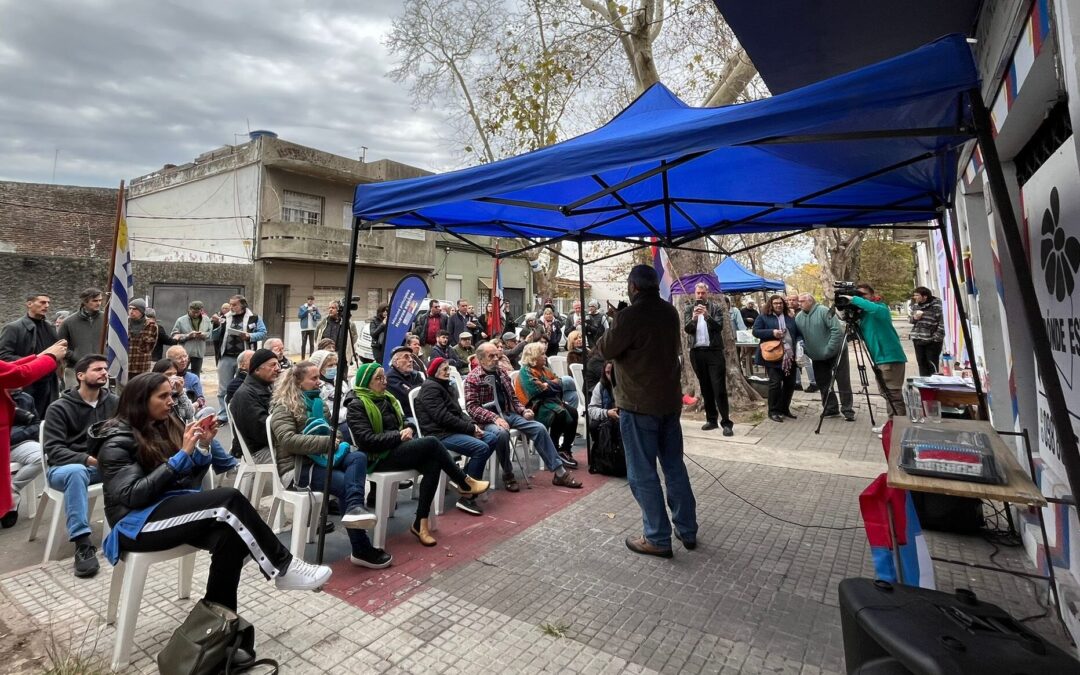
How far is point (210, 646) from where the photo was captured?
2.23m

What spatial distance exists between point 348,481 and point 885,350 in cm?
622

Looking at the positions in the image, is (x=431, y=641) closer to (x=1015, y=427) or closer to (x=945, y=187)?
(x=1015, y=427)

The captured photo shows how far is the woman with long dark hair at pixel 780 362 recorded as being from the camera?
7672mm

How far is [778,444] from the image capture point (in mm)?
6367

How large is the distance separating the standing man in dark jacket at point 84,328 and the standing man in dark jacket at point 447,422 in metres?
3.59

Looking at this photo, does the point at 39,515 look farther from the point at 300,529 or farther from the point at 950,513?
the point at 950,513

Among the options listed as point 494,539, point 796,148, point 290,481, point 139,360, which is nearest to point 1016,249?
point 796,148

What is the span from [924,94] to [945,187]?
254cm

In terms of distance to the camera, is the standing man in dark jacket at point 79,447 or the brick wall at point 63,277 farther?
the brick wall at point 63,277

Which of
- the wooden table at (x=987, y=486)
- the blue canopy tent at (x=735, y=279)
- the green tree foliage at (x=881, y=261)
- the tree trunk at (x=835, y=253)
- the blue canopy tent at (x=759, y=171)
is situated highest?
the green tree foliage at (x=881, y=261)

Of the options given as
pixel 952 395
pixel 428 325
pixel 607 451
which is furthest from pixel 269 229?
pixel 952 395

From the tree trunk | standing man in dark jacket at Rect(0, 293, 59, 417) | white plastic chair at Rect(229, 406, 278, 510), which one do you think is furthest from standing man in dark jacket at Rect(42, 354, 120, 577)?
the tree trunk

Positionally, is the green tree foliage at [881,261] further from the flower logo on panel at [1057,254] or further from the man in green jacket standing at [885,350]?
the flower logo on panel at [1057,254]

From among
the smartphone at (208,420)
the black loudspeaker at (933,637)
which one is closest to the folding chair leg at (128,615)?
the smartphone at (208,420)
